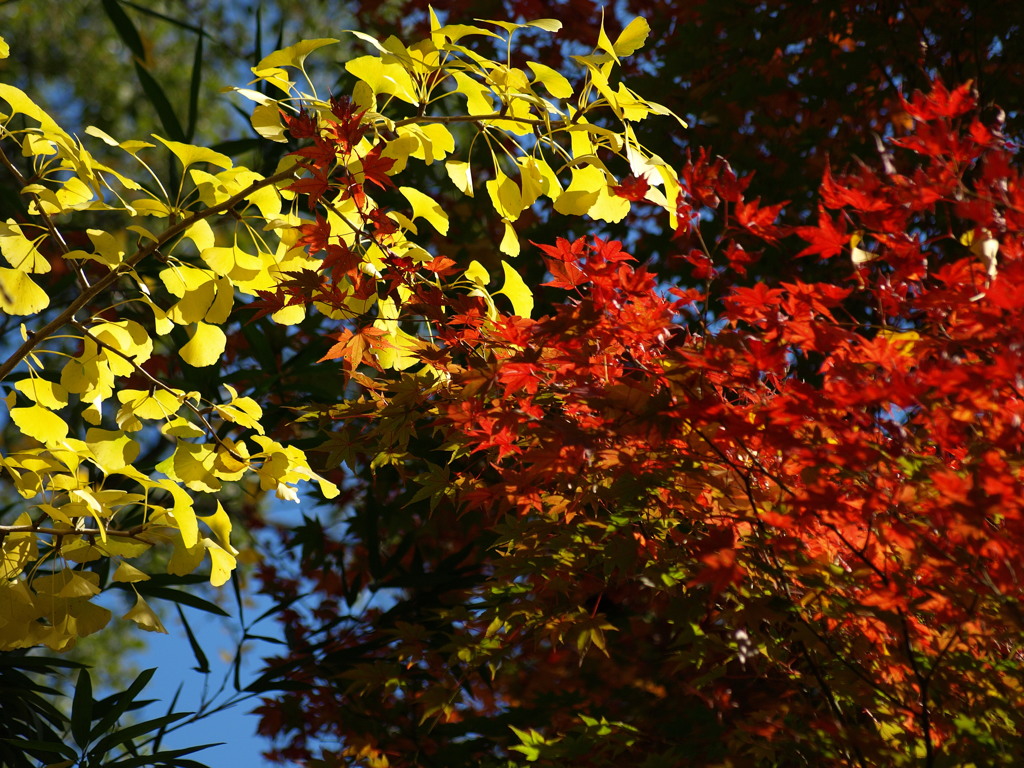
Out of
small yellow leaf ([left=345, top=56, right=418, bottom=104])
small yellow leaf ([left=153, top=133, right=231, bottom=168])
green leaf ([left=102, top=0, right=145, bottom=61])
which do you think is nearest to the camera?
small yellow leaf ([left=345, top=56, right=418, bottom=104])

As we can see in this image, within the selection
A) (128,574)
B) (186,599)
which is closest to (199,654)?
(186,599)

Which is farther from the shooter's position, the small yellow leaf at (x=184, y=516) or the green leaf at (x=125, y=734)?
the green leaf at (x=125, y=734)

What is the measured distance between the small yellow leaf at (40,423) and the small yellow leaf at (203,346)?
0.68 ft

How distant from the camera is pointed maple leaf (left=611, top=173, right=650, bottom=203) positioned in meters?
1.17

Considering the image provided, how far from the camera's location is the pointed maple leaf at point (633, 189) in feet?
3.84

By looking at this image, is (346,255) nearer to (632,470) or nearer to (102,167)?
(102,167)

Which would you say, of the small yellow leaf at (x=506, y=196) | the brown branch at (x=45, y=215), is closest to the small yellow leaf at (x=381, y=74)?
the small yellow leaf at (x=506, y=196)

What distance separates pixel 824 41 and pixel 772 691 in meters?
2.12

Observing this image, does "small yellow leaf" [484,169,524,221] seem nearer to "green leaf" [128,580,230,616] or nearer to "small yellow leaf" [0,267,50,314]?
"small yellow leaf" [0,267,50,314]

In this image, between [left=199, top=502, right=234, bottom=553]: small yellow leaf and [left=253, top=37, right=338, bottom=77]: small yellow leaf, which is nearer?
[left=253, top=37, right=338, bottom=77]: small yellow leaf

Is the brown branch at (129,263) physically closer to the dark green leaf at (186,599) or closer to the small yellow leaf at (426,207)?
the small yellow leaf at (426,207)

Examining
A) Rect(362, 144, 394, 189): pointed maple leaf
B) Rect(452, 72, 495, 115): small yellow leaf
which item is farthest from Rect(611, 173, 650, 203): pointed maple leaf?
Rect(362, 144, 394, 189): pointed maple leaf

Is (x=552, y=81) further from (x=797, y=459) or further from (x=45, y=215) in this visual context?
(x=45, y=215)

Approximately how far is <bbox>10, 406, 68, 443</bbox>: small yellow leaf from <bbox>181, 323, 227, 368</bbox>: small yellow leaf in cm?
21
